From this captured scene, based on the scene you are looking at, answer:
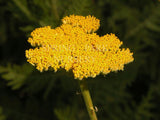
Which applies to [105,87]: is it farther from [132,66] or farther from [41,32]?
[41,32]

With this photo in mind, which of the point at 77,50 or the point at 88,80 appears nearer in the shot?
the point at 77,50

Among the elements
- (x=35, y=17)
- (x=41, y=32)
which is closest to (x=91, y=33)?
(x=41, y=32)

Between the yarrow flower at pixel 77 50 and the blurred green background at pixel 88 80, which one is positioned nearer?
the yarrow flower at pixel 77 50

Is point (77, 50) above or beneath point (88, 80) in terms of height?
beneath

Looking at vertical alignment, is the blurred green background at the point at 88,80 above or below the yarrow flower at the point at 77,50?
above
